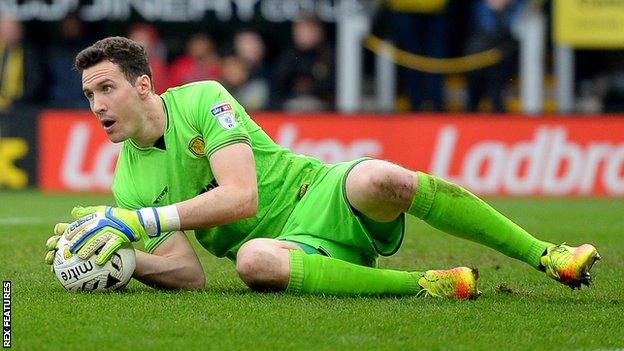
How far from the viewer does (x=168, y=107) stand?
6.29m

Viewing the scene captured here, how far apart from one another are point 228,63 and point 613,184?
16.5ft

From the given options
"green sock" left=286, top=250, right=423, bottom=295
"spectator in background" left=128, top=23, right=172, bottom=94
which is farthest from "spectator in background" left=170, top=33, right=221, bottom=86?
"green sock" left=286, top=250, right=423, bottom=295

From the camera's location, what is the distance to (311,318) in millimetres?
5426

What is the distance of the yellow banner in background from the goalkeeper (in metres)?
10.6

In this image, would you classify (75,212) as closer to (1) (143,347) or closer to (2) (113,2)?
(1) (143,347)

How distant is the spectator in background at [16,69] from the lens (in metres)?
17.2

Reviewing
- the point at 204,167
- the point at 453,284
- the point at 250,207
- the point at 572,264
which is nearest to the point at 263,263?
the point at 250,207

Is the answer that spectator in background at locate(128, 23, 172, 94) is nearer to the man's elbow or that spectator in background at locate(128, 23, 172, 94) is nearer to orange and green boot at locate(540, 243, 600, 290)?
the man's elbow

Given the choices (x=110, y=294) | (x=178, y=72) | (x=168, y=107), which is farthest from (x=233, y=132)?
(x=178, y=72)

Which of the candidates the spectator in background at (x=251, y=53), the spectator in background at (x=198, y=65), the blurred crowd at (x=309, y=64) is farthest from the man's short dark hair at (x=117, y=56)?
Result: the spectator in background at (x=251, y=53)

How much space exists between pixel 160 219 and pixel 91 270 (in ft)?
1.40

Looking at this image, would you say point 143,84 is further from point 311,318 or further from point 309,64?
point 309,64

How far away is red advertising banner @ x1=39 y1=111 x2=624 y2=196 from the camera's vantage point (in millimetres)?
15570

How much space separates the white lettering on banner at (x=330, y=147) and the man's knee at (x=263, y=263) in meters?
9.81
